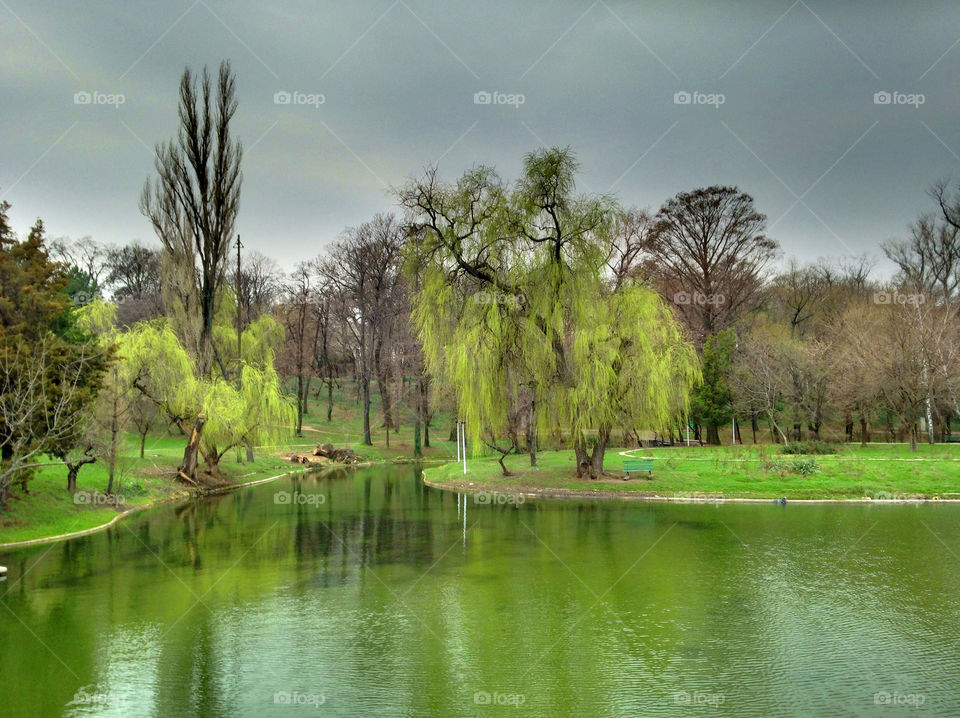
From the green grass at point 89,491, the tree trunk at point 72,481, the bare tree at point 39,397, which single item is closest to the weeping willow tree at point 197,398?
the green grass at point 89,491

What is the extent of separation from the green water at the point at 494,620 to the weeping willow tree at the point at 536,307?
7722mm

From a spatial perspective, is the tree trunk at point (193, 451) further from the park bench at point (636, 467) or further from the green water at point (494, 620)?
the park bench at point (636, 467)

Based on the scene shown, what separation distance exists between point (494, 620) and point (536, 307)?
702 inches

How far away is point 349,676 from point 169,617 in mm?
4997

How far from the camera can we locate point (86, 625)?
Answer: 43.0 feet

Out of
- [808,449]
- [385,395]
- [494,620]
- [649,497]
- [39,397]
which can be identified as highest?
[385,395]

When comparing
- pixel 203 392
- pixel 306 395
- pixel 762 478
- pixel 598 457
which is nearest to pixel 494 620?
pixel 598 457

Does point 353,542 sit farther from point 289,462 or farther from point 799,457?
point 289,462

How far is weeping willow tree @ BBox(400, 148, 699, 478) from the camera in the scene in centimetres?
2909

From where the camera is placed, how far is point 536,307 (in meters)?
29.6

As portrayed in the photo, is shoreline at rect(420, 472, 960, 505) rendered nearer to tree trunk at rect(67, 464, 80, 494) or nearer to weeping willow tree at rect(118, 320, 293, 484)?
weeping willow tree at rect(118, 320, 293, 484)

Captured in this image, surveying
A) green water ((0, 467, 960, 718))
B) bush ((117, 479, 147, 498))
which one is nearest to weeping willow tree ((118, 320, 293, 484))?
bush ((117, 479, 147, 498))

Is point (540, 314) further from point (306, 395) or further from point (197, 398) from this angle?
point (306, 395)

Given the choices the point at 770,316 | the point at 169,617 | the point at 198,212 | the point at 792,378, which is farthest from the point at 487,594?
the point at 770,316
